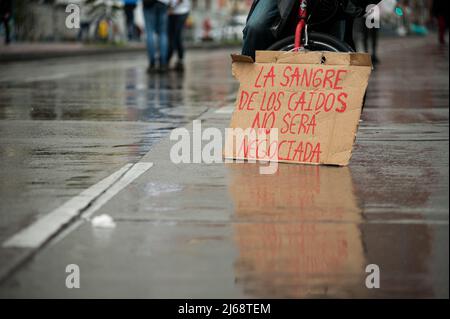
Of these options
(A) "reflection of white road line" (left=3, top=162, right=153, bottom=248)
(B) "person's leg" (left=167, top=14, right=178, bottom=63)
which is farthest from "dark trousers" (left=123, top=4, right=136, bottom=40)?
(A) "reflection of white road line" (left=3, top=162, right=153, bottom=248)

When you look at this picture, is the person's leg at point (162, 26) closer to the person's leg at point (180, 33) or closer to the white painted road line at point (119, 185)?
the person's leg at point (180, 33)

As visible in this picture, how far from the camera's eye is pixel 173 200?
6.00 meters

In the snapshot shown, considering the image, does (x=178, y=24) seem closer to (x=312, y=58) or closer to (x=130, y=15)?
(x=312, y=58)

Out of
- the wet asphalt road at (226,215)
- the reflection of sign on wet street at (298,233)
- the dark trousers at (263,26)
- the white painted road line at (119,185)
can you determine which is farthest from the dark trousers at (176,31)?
the reflection of sign on wet street at (298,233)

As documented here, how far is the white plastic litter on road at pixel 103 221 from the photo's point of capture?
5.30 m

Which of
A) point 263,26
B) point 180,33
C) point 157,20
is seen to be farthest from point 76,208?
point 180,33

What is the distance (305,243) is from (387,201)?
112 centimetres

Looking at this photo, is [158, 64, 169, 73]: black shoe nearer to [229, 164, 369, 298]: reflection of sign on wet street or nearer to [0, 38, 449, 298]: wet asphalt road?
[0, 38, 449, 298]: wet asphalt road

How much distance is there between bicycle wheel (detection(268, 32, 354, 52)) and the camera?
8.01m

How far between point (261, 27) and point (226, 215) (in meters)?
3.09

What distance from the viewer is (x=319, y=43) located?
8.02 m
